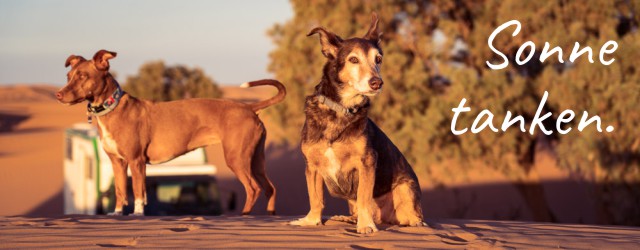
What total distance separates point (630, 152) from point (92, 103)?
41.5 ft

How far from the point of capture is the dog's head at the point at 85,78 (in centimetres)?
1204

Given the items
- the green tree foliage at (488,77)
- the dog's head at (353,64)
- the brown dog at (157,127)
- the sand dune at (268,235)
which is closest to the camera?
the sand dune at (268,235)

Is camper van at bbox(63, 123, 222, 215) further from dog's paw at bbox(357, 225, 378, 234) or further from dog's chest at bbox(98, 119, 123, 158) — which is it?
dog's paw at bbox(357, 225, 378, 234)

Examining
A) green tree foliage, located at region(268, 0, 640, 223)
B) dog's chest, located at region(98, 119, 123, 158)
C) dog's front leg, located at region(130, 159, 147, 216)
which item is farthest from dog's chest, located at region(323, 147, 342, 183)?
green tree foliage, located at region(268, 0, 640, 223)

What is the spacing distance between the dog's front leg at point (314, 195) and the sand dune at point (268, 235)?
0.13m

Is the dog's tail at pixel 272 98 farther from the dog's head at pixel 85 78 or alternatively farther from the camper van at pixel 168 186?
the camper van at pixel 168 186

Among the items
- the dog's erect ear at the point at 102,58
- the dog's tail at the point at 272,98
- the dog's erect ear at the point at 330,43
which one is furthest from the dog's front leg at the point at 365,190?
the dog's erect ear at the point at 102,58

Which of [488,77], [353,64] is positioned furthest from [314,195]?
[488,77]

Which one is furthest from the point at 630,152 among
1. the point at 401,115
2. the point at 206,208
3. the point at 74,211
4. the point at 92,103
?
the point at 92,103

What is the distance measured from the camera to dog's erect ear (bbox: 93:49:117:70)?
12.1 m

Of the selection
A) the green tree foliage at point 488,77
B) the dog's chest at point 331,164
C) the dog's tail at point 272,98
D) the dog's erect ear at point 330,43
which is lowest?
the dog's chest at point 331,164

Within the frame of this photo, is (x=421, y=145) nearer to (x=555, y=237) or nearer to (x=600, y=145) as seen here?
(x=600, y=145)

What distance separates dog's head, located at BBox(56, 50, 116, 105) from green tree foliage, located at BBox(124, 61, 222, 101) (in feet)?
128

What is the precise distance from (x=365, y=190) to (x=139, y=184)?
3.91 metres
